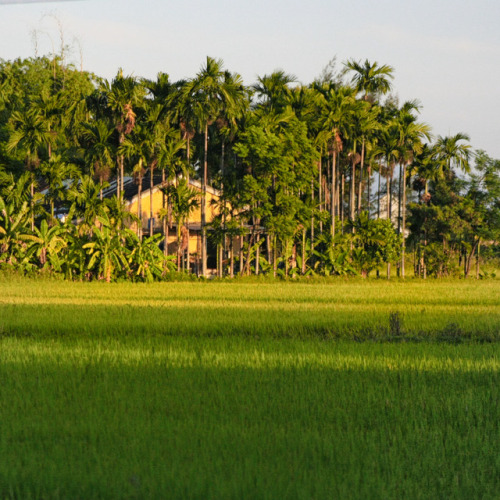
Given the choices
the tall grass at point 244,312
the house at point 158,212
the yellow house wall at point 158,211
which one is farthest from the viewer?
the yellow house wall at point 158,211

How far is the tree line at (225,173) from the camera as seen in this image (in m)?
31.8

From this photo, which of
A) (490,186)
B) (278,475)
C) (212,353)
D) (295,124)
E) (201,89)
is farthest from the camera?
(490,186)

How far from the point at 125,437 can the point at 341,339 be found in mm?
8111

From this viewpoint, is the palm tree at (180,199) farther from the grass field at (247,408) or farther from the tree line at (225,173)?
the grass field at (247,408)

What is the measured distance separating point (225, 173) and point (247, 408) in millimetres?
29599

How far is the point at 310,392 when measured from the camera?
856cm

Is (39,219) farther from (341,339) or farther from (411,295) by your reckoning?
(341,339)

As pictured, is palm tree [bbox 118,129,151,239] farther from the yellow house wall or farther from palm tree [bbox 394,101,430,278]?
palm tree [bbox 394,101,430,278]

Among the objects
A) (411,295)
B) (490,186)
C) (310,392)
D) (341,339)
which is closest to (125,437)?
(310,392)

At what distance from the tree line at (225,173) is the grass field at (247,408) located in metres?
15.9

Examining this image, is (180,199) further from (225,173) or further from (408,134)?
(408,134)

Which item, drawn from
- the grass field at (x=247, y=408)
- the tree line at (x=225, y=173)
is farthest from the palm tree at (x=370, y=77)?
the grass field at (x=247, y=408)

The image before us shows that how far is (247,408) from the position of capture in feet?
25.4

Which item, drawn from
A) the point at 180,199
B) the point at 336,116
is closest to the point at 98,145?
the point at 180,199
